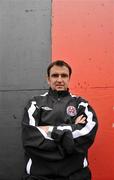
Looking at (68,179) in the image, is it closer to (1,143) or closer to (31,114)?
(31,114)

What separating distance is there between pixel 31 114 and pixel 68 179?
60cm

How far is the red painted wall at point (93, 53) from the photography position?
3.87 meters

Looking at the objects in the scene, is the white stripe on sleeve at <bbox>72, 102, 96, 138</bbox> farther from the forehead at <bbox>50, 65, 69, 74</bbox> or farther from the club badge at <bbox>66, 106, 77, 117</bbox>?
the forehead at <bbox>50, 65, 69, 74</bbox>

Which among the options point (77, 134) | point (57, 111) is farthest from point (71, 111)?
point (77, 134)

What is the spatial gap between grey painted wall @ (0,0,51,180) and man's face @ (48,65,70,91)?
21.6 inches

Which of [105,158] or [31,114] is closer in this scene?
[31,114]

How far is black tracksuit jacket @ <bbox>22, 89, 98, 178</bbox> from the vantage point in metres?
3.11

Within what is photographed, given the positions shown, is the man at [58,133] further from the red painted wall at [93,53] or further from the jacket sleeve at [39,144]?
the red painted wall at [93,53]

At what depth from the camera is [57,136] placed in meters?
3.10

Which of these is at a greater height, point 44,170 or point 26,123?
point 26,123

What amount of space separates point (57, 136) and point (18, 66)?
1.16 meters

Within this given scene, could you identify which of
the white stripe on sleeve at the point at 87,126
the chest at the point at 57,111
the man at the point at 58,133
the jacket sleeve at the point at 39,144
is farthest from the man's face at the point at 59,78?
the jacket sleeve at the point at 39,144

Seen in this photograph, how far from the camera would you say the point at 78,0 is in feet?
13.1

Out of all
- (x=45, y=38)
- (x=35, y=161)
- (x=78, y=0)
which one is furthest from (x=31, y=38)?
(x=35, y=161)
